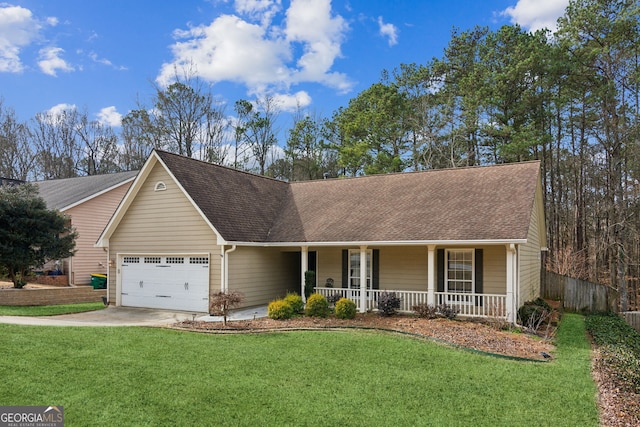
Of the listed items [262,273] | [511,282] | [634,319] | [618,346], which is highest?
[511,282]

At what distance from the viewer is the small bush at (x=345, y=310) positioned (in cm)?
1362

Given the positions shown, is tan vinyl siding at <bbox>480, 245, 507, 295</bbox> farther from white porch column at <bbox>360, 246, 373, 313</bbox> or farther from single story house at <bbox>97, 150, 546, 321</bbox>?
white porch column at <bbox>360, 246, 373, 313</bbox>

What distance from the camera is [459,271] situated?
14.9m

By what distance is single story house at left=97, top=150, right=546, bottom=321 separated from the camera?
14.3 m

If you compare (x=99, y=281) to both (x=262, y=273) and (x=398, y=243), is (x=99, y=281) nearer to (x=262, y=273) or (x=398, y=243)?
(x=262, y=273)

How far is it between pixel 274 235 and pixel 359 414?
11204 millimetres

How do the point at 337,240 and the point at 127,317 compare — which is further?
the point at 337,240

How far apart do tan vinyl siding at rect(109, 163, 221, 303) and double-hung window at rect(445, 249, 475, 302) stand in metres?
7.87

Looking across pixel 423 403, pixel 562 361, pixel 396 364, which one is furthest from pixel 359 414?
pixel 562 361

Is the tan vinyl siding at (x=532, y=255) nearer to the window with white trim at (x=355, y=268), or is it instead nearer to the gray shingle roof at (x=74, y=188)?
the window with white trim at (x=355, y=268)

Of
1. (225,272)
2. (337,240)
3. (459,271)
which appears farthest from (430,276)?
(225,272)

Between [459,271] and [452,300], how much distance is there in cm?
113

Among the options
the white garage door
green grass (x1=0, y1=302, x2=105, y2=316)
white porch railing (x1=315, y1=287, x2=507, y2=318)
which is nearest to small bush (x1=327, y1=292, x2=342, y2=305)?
white porch railing (x1=315, y1=287, x2=507, y2=318)

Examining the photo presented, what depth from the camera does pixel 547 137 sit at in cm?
2517
